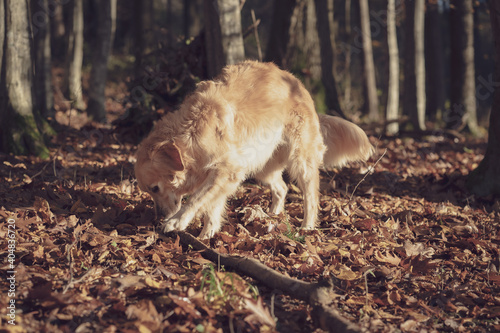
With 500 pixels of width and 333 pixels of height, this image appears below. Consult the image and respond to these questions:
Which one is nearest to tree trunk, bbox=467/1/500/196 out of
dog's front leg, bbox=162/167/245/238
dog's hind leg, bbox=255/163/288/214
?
dog's hind leg, bbox=255/163/288/214

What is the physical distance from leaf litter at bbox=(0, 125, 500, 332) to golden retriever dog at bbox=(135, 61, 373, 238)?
33cm

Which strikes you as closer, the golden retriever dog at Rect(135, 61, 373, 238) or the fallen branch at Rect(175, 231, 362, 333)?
the fallen branch at Rect(175, 231, 362, 333)

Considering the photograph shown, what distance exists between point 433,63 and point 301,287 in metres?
18.8

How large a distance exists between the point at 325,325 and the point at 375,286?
112 cm

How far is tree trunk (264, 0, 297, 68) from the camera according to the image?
29.8 feet

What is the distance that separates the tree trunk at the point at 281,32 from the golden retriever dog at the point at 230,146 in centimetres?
365

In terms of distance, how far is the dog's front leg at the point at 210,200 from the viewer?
4551 mm

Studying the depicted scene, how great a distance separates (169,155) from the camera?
455 cm

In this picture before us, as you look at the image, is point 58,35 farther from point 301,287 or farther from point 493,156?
point 301,287

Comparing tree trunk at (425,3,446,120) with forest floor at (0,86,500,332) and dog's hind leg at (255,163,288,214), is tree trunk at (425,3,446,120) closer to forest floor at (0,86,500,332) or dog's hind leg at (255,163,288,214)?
forest floor at (0,86,500,332)

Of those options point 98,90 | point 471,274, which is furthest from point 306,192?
point 98,90

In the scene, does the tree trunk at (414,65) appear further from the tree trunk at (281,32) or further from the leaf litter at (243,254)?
the leaf litter at (243,254)

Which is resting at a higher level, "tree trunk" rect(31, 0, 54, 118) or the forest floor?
"tree trunk" rect(31, 0, 54, 118)

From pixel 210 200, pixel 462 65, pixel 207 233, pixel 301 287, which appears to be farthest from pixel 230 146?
pixel 462 65
